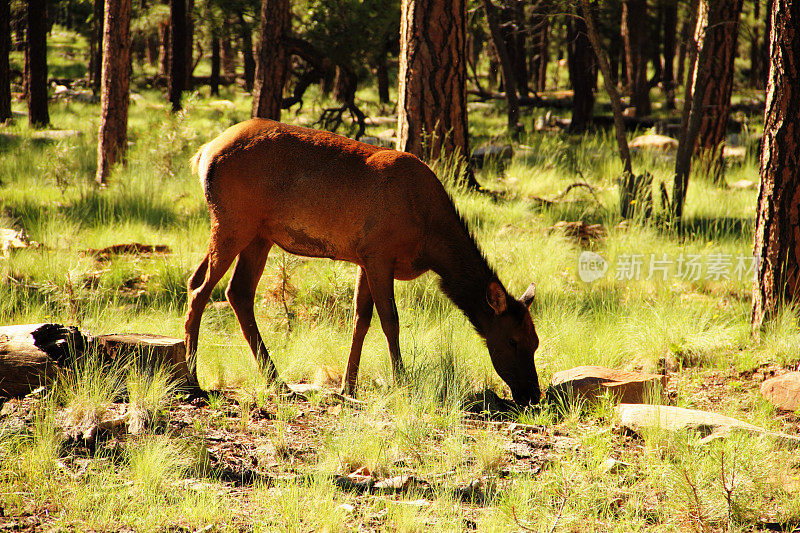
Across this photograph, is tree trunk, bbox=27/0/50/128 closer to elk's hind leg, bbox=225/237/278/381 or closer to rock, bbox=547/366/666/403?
elk's hind leg, bbox=225/237/278/381

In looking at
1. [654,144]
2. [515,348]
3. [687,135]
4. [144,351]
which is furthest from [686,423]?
[654,144]

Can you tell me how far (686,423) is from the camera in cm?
452

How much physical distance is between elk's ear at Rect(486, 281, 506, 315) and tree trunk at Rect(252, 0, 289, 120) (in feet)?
28.0

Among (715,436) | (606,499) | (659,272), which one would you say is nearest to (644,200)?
(659,272)

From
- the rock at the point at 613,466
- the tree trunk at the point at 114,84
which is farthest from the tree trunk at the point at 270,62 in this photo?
the rock at the point at 613,466

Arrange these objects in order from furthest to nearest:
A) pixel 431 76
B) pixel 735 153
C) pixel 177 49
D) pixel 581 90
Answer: pixel 177 49 → pixel 581 90 → pixel 735 153 → pixel 431 76

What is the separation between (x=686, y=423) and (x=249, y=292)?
322 cm

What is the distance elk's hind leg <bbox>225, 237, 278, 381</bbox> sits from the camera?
5570 millimetres

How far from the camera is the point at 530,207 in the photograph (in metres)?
10.2

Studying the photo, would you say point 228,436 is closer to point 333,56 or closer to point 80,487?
point 80,487

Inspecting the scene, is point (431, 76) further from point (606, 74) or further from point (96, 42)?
point (96, 42)

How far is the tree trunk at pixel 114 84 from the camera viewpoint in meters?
11.6

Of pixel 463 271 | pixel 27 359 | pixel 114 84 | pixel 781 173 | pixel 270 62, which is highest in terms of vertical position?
pixel 270 62

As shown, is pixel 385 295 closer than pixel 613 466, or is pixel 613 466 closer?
pixel 613 466
